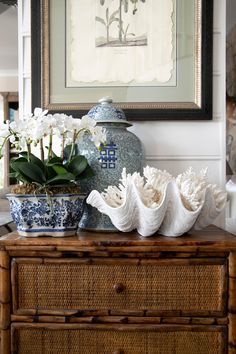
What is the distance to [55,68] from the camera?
1352mm

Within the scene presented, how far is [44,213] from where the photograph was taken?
3.14 ft

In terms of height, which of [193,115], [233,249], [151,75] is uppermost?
[151,75]

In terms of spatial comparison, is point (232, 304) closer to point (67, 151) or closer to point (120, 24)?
point (67, 151)

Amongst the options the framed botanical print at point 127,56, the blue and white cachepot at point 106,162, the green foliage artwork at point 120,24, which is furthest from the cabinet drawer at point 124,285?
the green foliage artwork at point 120,24

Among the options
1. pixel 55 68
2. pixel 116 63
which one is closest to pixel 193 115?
pixel 116 63

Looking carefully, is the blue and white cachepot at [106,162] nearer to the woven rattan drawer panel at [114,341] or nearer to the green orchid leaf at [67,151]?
the green orchid leaf at [67,151]

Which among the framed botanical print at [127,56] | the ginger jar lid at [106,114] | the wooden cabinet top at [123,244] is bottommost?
the wooden cabinet top at [123,244]

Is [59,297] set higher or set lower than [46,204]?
lower

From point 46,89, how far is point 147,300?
814mm

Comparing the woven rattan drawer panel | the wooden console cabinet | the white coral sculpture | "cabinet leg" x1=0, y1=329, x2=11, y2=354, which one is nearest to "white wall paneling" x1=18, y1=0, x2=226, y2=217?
the white coral sculpture

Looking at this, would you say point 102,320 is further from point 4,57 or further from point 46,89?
point 4,57

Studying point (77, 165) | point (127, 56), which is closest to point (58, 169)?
point (77, 165)

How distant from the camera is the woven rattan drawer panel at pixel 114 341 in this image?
3.00ft

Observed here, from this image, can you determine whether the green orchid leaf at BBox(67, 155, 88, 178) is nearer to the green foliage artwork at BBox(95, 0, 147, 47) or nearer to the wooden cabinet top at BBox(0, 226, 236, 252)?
the wooden cabinet top at BBox(0, 226, 236, 252)
